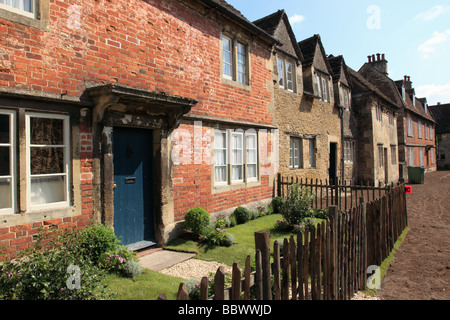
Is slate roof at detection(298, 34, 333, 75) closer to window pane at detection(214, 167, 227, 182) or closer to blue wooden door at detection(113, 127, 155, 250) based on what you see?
window pane at detection(214, 167, 227, 182)

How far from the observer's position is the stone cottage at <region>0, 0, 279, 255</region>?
4539 millimetres

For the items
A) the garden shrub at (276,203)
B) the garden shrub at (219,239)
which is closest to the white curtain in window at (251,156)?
the garden shrub at (276,203)

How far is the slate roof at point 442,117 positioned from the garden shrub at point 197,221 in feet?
154

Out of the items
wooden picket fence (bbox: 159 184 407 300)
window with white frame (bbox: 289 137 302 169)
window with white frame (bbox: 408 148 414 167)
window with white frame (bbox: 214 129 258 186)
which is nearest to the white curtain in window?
window with white frame (bbox: 214 129 258 186)

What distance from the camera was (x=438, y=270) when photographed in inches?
223

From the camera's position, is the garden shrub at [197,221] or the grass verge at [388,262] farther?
the garden shrub at [197,221]

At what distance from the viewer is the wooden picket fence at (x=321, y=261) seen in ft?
8.90

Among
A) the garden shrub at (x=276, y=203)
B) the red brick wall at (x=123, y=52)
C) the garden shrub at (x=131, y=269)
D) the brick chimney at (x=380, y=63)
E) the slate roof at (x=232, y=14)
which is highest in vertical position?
the brick chimney at (x=380, y=63)

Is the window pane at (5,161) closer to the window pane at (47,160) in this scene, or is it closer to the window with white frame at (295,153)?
the window pane at (47,160)

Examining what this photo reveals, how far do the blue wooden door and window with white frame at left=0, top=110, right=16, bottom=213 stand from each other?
177 centimetres

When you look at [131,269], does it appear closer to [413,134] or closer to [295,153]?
[295,153]

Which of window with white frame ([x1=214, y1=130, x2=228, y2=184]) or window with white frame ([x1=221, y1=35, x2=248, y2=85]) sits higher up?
window with white frame ([x1=221, y1=35, x2=248, y2=85])

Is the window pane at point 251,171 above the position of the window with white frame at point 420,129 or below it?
below
